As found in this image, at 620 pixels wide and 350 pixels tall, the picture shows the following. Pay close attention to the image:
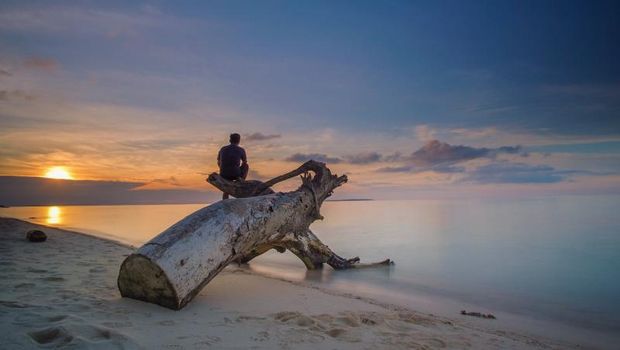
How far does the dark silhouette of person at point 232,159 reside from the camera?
28.5ft

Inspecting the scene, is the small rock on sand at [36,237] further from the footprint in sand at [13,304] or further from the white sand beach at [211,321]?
the footprint in sand at [13,304]

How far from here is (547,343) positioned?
4496 millimetres

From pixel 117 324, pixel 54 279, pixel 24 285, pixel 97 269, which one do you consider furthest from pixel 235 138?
pixel 117 324

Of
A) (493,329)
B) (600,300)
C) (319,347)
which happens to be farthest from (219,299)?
(600,300)

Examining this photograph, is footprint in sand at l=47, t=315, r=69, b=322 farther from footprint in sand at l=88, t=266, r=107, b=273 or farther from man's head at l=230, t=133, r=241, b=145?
man's head at l=230, t=133, r=241, b=145

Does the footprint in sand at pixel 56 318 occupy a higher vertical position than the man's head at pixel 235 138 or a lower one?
lower

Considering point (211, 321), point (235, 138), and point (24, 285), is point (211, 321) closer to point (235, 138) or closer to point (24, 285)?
point (24, 285)

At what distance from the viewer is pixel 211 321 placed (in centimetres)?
354

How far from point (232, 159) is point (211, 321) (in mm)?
5543

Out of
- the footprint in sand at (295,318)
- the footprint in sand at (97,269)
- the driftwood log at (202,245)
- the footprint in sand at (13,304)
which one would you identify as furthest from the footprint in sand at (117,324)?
the footprint in sand at (97,269)

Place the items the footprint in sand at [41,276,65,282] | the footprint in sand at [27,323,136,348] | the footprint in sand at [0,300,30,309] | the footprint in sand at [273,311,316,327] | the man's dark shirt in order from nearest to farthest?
the footprint in sand at [27,323,136,348], the footprint in sand at [0,300,30,309], the footprint in sand at [273,311,316,327], the footprint in sand at [41,276,65,282], the man's dark shirt

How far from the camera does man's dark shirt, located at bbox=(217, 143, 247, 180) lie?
8.68 m

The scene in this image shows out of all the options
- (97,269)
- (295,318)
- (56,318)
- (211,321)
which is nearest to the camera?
(56,318)

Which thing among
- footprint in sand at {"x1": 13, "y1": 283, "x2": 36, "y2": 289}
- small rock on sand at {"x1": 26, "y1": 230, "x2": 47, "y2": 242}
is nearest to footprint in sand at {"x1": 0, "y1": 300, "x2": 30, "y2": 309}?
footprint in sand at {"x1": 13, "y1": 283, "x2": 36, "y2": 289}
